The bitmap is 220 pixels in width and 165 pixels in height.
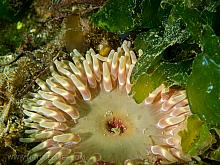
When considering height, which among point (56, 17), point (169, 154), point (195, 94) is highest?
point (56, 17)

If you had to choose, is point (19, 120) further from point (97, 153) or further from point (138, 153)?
point (138, 153)

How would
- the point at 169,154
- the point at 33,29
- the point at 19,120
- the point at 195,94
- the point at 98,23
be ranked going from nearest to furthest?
the point at 195,94
the point at 169,154
the point at 98,23
the point at 19,120
the point at 33,29

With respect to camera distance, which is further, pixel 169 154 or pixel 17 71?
pixel 17 71

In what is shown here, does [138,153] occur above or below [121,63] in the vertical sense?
below

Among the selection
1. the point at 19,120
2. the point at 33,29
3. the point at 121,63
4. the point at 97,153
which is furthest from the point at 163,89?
the point at 33,29

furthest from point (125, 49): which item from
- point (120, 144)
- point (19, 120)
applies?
point (19, 120)

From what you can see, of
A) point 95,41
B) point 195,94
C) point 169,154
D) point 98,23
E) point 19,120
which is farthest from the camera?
point 95,41
